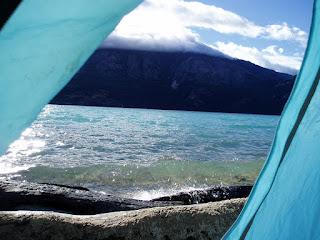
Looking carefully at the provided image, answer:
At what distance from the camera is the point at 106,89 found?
4417 inches

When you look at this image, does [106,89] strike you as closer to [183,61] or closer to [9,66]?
[183,61]

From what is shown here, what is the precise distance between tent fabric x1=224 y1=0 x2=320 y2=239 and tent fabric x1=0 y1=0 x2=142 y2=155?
834 millimetres

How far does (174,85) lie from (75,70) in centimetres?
12530

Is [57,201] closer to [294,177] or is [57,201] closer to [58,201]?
[58,201]

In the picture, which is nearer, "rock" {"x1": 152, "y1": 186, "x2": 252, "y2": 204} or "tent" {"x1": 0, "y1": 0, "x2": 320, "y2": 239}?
"tent" {"x1": 0, "y1": 0, "x2": 320, "y2": 239}

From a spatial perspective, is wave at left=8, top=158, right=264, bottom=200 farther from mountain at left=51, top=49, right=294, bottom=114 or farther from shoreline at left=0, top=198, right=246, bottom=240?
mountain at left=51, top=49, right=294, bottom=114

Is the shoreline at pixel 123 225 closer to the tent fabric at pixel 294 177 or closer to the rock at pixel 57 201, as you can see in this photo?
the tent fabric at pixel 294 177

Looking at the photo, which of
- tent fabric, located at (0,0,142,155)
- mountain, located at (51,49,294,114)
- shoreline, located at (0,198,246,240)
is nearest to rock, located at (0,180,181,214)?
shoreline, located at (0,198,246,240)

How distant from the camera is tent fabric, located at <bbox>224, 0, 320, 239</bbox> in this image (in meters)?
1.13

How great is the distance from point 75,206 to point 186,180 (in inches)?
178

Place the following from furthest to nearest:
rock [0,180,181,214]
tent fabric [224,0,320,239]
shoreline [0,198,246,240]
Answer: rock [0,180,181,214]
shoreline [0,198,246,240]
tent fabric [224,0,320,239]

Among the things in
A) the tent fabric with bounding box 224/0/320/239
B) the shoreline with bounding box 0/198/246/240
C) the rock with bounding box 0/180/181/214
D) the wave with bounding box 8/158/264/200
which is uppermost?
the tent fabric with bounding box 224/0/320/239

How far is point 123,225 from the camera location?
2.08 m

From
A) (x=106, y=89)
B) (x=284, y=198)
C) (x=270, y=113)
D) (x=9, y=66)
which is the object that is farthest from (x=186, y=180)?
(x=270, y=113)
